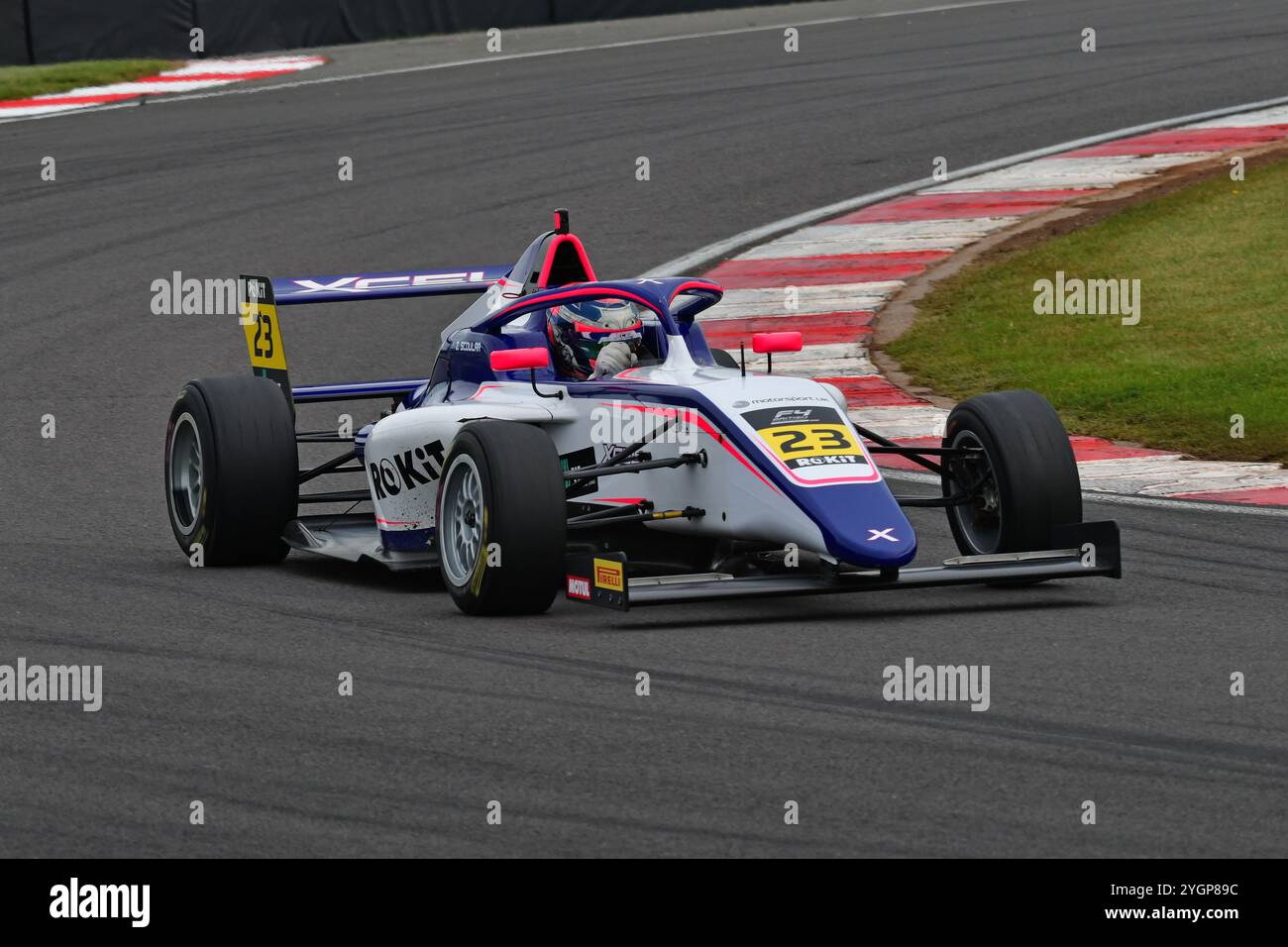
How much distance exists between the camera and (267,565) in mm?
9289

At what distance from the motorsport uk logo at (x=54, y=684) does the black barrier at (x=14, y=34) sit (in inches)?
767

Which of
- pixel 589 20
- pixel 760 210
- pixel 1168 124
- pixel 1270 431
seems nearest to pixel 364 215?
pixel 760 210

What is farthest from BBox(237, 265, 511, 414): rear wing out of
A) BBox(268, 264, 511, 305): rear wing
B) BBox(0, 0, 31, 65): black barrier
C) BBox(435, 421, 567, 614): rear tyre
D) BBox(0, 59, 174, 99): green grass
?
BBox(0, 0, 31, 65): black barrier

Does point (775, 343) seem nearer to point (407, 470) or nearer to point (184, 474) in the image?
point (407, 470)

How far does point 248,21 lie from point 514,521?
20397mm

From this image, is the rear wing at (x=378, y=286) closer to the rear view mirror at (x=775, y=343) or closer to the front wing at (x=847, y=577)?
the rear view mirror at (x=775, y=343)

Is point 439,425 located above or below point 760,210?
below

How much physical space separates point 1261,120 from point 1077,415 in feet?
27.9

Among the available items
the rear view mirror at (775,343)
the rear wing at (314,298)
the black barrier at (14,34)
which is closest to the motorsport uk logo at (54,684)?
the rear wing at (314,298)

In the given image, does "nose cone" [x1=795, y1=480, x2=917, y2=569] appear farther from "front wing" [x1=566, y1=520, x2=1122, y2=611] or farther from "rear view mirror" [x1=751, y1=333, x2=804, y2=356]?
"rear view mirror" [x1=751, y1=333, x2=804, y2=356]

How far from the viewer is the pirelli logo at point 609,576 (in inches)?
294
